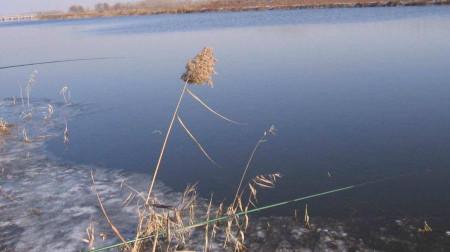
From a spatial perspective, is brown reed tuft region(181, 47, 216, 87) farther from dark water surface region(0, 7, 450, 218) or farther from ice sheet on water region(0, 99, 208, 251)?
dark water surface region(0, 7, 450, 218)

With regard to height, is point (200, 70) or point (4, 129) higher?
point (200, 70)

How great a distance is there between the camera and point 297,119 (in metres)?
6.43

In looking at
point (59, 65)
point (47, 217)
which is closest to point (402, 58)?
point (47, 217)

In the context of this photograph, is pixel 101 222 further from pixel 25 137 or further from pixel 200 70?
pixel 25 137

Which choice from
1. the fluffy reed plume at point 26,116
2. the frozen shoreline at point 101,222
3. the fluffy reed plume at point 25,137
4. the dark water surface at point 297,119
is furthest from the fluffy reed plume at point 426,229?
the fluffy reed plume at point 26,116

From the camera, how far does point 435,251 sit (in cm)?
329

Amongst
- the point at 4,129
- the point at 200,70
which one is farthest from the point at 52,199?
the point at 4,129

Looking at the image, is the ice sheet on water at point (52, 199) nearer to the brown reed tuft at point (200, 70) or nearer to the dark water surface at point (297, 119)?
the dark water surface at point (297, 119)

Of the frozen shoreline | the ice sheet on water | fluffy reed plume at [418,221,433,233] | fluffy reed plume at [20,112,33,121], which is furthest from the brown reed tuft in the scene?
fluffy reed plume at [20,112,33,121]

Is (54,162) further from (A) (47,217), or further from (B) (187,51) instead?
(B) (187,51)

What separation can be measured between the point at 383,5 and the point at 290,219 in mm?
29435

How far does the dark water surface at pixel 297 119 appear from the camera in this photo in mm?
4477

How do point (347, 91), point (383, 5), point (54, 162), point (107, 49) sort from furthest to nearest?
point (383, 5) < point (107, 49) < point (347, 91) < point (54, 162)

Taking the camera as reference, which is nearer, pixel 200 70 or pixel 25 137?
pixel 200 70
